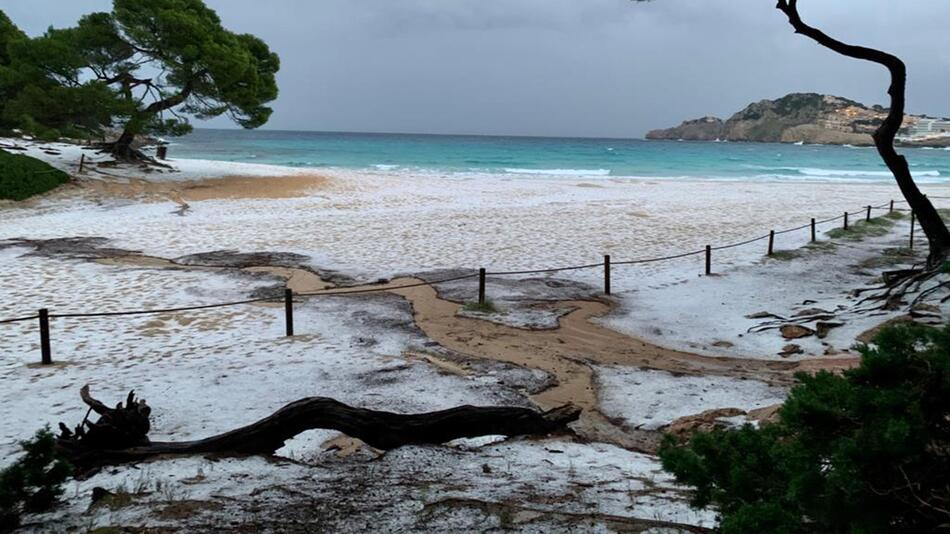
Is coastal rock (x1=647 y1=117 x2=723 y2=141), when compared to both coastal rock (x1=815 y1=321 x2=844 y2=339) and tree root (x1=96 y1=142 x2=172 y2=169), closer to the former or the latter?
tree root (x1=96 y1=142 x2=172 y2=169)

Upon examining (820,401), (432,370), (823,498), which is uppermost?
(820,401)

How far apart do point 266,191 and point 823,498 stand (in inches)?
1113

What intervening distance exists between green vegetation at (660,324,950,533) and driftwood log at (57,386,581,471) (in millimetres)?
2847

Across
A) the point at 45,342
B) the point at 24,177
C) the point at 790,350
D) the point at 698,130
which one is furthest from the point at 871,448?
the point at 698,130

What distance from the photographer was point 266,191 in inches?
1117

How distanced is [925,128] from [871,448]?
543 feet

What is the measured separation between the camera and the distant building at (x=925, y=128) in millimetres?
129975

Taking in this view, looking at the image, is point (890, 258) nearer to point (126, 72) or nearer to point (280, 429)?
point (280, 429)

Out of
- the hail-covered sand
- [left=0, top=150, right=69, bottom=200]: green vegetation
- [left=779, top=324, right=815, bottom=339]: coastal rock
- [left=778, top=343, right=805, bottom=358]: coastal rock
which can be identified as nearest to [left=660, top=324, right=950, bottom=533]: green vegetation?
the hail-covered sand

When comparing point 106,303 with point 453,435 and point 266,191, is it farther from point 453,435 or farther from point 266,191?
point 266,191

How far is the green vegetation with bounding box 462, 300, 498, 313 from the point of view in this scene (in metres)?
10.5

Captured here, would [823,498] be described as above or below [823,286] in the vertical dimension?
above

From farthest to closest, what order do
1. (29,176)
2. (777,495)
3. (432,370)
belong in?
(29,176)
(432,370)
(777,495)

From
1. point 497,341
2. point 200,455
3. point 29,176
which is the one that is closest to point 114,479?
point 200,455
